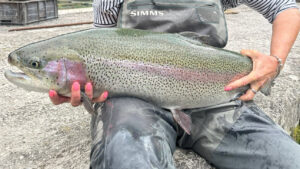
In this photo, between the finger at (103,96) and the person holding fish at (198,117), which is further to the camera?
the finger at (103,96)

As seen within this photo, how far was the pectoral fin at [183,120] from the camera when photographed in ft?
5.73

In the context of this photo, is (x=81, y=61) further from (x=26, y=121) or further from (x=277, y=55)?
(x=277, y=55)

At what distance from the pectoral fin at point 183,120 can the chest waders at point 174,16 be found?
1.89 ft

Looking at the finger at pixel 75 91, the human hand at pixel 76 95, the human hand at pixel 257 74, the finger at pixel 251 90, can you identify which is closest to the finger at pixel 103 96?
the human hand at pixel 76 95

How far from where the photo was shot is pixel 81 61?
1.68m

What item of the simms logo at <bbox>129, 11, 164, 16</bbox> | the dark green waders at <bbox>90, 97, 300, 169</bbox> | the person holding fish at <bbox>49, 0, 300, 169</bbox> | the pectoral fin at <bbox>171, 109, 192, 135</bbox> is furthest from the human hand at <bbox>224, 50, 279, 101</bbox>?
the simms logo at <bbox>129, 11, 164, 16</bbox>

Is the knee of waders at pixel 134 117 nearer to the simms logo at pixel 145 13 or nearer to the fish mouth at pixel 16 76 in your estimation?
the fish mouth at pixel 16 76

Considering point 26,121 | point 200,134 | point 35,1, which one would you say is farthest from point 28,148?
point 35,1

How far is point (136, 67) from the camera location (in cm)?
172

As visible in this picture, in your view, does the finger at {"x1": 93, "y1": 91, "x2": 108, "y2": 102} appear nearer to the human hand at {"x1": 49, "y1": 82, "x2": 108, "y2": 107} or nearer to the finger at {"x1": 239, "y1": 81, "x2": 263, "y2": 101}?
the human hand at {"x1": 49, "y1": 82, "x2": 108, "y2": 107}

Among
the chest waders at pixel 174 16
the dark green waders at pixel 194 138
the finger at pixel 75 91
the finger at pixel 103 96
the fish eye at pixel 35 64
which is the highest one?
the chest waders at pixel 174 16

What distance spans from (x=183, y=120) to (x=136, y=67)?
1.29ft

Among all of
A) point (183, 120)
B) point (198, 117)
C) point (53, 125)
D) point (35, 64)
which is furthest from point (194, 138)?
point (53, 125)

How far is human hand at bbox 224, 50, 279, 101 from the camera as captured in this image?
1.87 metres
